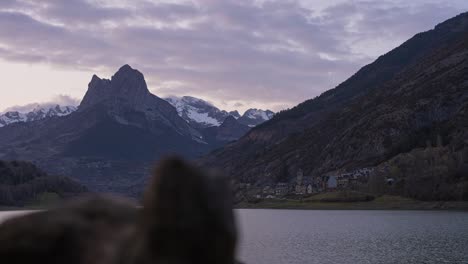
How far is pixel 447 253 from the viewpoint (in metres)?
62.5

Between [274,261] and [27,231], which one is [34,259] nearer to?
[27,231]

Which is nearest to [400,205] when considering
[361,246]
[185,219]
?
[361,246]

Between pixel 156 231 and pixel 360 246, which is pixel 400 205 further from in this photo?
pixel 156 231

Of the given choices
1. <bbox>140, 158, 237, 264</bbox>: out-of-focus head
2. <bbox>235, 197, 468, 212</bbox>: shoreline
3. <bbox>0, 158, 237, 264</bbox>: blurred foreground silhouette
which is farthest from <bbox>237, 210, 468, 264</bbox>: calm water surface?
<bbox>235, 197, 468, 212</bbox>: shoreline

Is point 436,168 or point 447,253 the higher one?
point 436,168

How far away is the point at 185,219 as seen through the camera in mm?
7141

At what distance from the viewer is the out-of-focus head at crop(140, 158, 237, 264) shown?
7.10 metres

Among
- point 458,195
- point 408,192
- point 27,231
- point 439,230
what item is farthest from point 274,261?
point 408,192

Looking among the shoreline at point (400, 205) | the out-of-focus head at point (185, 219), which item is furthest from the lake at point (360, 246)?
the shoreline at point (400, 205)

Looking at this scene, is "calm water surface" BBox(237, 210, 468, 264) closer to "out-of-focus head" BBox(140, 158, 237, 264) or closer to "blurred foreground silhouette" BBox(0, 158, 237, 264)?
"blurred foreground silhouette" BBox(0, 158, 237, 264)

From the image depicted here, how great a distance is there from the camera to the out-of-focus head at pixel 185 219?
7102 mm

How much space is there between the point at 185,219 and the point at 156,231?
329 mm

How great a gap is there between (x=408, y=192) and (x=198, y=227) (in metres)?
186

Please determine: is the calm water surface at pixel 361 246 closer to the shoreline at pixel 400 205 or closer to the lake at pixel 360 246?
the lake at pixel 360 246
